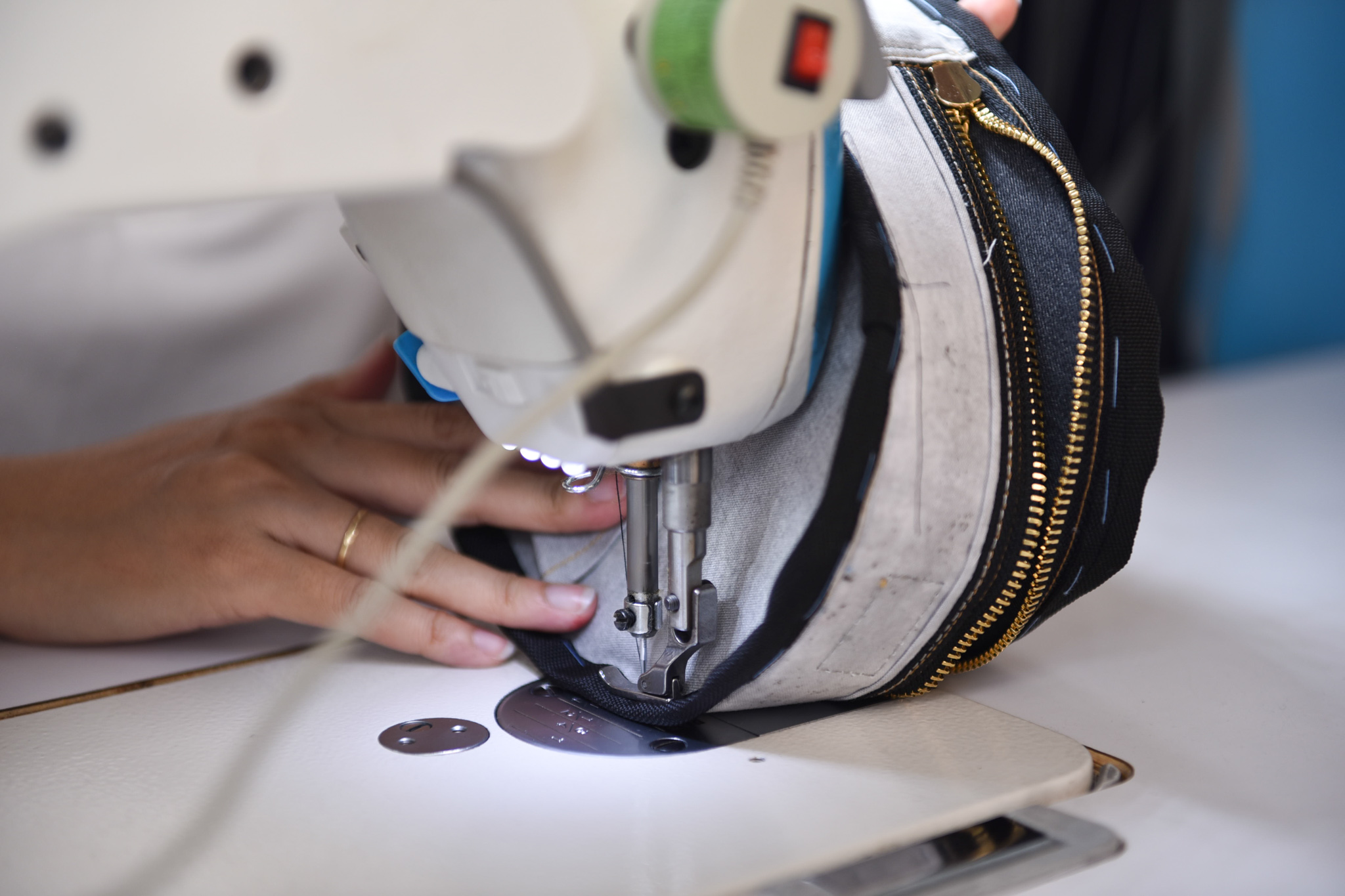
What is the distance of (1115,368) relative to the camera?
23.6 inches

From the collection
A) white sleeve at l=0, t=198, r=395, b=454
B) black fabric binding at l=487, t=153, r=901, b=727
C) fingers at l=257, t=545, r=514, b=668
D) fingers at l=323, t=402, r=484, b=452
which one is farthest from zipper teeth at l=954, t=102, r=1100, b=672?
white sleeve at l=0, t=198, r=395, b=454

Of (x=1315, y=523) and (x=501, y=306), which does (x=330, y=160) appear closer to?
(x=501, y=306)

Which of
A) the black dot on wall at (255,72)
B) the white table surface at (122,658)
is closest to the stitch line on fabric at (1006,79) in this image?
the black dot on wall at (255,72)

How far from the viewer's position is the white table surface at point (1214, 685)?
513 mm

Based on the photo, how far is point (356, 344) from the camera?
137 cm

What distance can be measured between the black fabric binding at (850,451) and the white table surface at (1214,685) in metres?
0.16

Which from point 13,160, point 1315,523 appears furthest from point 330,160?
point 1315,523

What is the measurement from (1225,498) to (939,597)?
2.25 feet

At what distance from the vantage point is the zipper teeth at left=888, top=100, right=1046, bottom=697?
0.57 m

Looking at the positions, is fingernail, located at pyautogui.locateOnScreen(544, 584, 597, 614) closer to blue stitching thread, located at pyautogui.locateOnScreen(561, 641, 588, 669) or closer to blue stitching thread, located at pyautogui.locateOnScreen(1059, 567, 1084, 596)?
blue stitching thread, located at pyautogui.locateOnScreen(561, 641, 588, 669)

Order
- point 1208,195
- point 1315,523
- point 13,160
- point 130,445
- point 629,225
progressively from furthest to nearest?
point 1208,195 → point 1315,523 → point 130,445 → point 629,225 → point 13,160

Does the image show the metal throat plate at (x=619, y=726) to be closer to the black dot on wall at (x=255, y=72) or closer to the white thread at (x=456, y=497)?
the white thread at (x=456, y=497)

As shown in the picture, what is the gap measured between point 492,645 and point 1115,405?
1.26ft


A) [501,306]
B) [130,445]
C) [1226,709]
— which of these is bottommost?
[1226,709]
